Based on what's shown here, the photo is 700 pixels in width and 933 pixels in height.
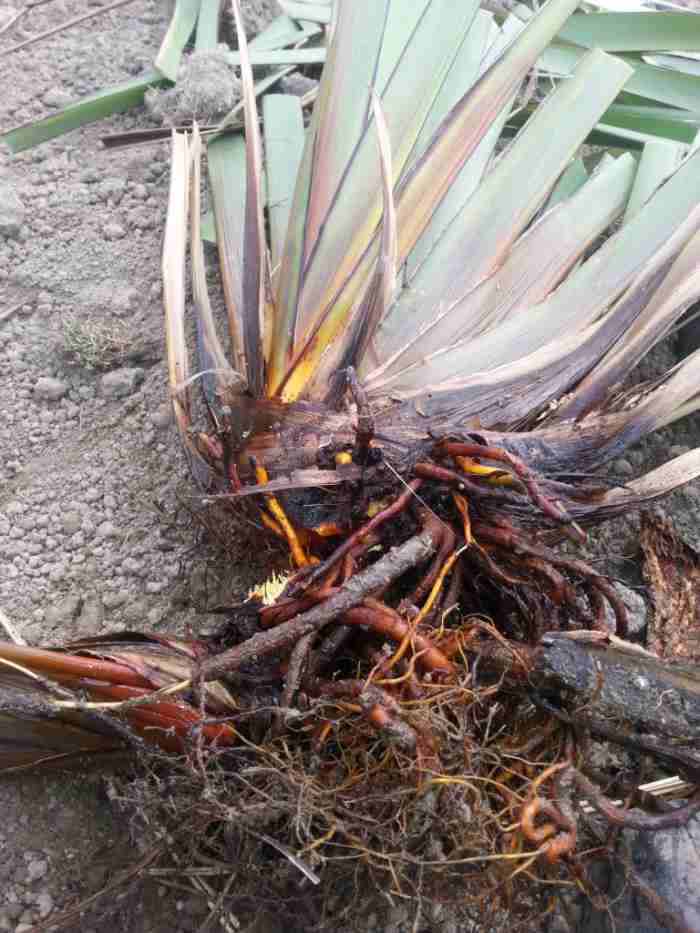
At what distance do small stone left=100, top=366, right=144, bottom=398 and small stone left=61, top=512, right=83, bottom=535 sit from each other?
0.24 m

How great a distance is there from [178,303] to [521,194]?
53 centimetres

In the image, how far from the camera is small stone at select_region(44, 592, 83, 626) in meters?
1.36

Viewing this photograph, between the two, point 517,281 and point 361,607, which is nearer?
point 361,607

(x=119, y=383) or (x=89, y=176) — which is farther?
(x=89, y=176)

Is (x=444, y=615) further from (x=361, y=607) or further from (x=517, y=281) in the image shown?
(x=517, y=281)

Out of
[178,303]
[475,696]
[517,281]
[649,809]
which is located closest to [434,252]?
[517,281]

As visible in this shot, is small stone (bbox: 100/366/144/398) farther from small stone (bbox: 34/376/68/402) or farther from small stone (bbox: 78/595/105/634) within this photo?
small stone (bbox: 78/595/105/634)

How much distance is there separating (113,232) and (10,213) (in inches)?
7.3

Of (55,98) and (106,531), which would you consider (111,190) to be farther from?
(106,531)

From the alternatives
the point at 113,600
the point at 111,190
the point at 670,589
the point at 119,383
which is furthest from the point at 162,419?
the point at 670,589

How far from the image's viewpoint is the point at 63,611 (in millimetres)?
1357

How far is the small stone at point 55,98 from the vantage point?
1.95 meters

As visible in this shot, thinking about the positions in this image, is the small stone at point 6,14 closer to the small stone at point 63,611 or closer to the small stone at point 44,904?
the small stone at point 63,611

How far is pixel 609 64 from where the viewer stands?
1.47 metres
